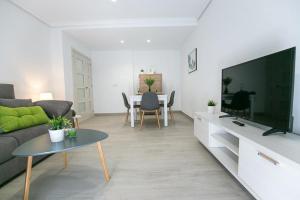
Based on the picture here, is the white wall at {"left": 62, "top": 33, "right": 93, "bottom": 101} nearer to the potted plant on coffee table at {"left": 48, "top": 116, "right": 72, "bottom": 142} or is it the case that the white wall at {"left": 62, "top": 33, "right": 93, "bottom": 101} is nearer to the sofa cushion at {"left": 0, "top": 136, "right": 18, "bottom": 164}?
the sofa cushion at {"left": 0, "top": 136, "right": 18, "bottom": 164}

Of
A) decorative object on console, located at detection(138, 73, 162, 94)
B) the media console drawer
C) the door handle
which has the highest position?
decorative object on console, located at detection(138, 73, 162, 94)

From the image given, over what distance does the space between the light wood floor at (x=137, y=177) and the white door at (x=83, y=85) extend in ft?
9.00

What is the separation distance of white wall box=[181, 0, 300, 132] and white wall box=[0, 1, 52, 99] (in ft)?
11.5

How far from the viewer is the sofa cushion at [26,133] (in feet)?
5.93

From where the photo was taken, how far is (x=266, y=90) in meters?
1.43

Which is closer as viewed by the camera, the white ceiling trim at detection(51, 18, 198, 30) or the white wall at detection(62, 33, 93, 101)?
the white ceiling trim at detection(51, 18, 198, 30)

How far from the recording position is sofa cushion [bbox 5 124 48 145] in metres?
1.81

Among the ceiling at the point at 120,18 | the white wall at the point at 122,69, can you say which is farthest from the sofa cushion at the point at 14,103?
the white wall at the point at 122,69

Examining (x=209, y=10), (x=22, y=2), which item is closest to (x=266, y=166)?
(x=209, y=10)

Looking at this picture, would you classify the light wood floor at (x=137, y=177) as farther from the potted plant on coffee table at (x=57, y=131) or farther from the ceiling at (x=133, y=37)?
the ceiling at (x=133, y=37)

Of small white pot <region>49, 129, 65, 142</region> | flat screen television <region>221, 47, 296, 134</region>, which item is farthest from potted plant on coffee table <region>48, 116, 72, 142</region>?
flat screen television <region>221, 47, 296, 134</region>

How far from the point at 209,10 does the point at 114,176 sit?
3.22m

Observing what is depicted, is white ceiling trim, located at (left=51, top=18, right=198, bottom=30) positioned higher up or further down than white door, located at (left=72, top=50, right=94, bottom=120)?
higher up

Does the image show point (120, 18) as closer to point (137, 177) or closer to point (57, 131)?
point (57, 131)
